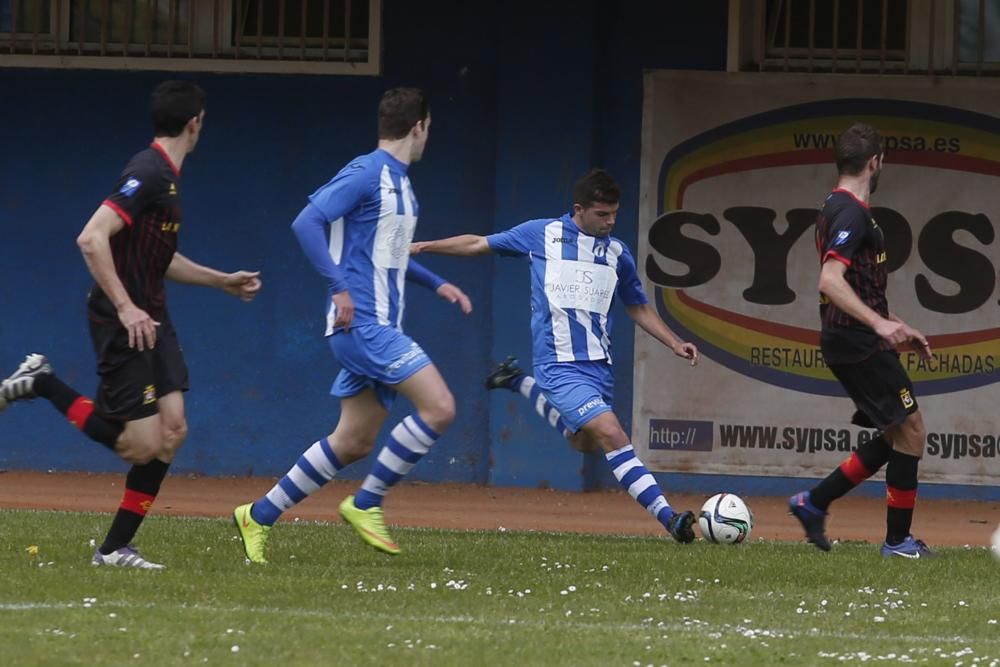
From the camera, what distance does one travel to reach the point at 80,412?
774cm

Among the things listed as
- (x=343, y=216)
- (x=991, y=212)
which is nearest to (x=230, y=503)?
(x=343, y=216)

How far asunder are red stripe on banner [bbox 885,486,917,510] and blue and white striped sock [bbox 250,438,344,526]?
271 centimetres

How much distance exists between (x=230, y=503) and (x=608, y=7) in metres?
4.37

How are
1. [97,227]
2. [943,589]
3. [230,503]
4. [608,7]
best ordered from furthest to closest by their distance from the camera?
[608,7]
[230,503]
[943,589]
[97,227]

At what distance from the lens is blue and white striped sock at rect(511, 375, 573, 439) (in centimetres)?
987

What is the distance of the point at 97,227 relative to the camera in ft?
24.2

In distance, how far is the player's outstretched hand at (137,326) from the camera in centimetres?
727

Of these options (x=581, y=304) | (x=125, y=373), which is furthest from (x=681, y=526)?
(x=125, y=373)

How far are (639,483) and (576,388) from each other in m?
0.60

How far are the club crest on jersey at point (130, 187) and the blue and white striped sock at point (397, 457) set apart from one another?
162cm

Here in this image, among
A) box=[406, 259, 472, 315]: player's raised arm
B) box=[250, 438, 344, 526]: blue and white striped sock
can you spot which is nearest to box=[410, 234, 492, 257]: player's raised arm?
box=[406, 259, 472, 315]: player's raised arm

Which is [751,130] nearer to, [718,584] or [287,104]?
[287,104]

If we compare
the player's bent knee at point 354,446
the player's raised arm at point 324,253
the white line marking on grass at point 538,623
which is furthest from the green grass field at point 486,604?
the player's raised arm at point 324,253

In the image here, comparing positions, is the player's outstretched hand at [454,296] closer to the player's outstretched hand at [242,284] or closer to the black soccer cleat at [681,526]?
the player's outstretched hand at [242,284]
